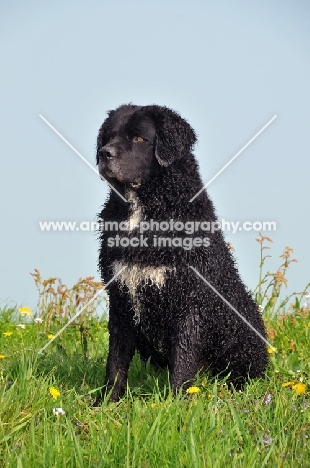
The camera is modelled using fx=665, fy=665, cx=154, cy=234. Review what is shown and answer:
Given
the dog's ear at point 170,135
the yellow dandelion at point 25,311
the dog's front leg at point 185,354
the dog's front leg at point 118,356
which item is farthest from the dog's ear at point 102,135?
the yellow dandelion at point 25,311

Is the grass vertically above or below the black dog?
below

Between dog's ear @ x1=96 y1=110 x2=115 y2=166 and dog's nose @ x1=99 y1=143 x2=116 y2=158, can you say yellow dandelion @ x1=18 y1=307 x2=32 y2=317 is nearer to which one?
dog's ear @ x1=96 y1=110 x2=115 y2=166

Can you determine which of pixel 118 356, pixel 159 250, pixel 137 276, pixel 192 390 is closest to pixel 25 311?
pixel 118 356

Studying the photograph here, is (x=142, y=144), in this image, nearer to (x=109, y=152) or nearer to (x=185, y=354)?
(x=109, y=152)

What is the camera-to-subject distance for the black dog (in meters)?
4.56

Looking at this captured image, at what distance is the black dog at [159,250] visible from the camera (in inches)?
180

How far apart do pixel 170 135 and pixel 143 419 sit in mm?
1937

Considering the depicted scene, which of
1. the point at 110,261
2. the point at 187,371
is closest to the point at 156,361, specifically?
the point at 187,371

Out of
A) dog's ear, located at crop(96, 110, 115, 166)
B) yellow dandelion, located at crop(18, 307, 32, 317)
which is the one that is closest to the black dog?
dog's ear, located at crop(96, 110, 115, 166)

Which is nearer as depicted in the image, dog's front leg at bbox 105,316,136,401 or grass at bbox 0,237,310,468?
grass at bbox 0,237,310,468

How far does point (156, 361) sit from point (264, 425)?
1.45 m

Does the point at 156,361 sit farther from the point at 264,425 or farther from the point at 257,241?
the point at 257,241

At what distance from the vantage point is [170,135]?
4.62 metres

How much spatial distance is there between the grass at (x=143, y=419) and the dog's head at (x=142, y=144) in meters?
1.42
